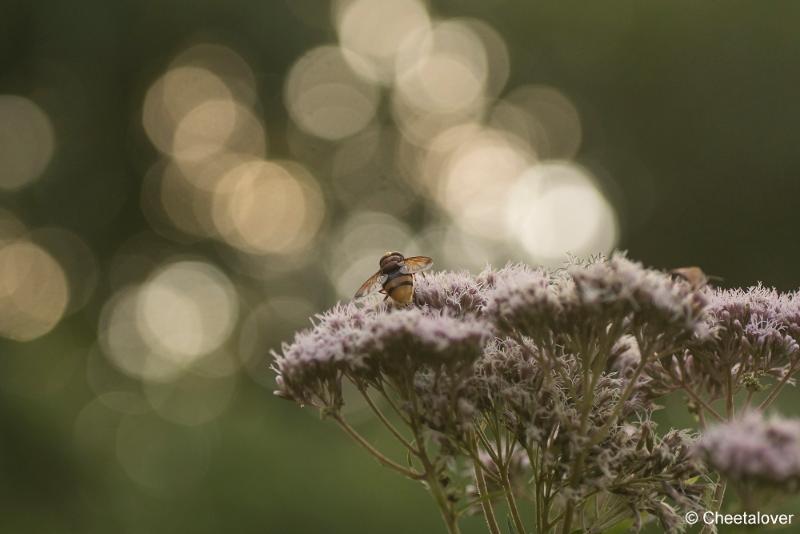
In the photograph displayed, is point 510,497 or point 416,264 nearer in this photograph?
point 510,497

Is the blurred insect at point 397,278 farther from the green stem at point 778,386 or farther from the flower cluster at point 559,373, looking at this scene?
the green stem at point 778,386

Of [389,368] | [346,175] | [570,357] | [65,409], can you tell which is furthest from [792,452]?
[346,175]

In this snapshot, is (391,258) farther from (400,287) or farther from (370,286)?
(400,287)

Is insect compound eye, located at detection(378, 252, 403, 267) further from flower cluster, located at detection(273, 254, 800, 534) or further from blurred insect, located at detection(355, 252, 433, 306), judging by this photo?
flower cluster, located at detection(273, 254, 800, 534)

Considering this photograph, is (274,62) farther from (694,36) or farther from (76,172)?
(694,36)

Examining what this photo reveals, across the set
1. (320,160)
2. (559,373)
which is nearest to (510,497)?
(559,373)
